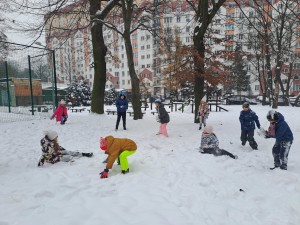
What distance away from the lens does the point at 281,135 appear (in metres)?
6.41

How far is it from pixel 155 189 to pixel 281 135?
3.36 meters

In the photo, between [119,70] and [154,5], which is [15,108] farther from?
[119,70]

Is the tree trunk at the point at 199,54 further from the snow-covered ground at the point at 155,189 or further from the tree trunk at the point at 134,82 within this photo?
the snow-covered ground at the point at 155,189

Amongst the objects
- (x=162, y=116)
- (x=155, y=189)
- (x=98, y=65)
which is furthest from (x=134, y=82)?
(x=155, y=189)

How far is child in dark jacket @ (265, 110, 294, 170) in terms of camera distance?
252 inches

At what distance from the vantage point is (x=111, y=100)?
4128cm

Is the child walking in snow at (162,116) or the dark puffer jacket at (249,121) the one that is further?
the child walking in snow at (162,116)

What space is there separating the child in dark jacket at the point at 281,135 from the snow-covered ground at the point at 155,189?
0.31 m

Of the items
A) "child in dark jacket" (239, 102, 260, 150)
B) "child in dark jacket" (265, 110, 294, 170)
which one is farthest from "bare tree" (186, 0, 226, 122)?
Answer: "child in dark jacket" (265, 110, 294, 170)

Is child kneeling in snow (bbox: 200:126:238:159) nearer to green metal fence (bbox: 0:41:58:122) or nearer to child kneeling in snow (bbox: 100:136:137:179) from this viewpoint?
child kneeling in snow (bbox: 100:136:137:179)

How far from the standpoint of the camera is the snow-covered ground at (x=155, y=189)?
3.97 m

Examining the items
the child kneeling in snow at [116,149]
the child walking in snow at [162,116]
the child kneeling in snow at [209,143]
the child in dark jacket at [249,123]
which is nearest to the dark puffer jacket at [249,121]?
the child in dark jacket at [249,123]

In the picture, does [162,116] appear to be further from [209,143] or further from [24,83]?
[24,83]

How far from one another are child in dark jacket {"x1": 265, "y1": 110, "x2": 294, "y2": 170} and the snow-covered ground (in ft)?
1.01
